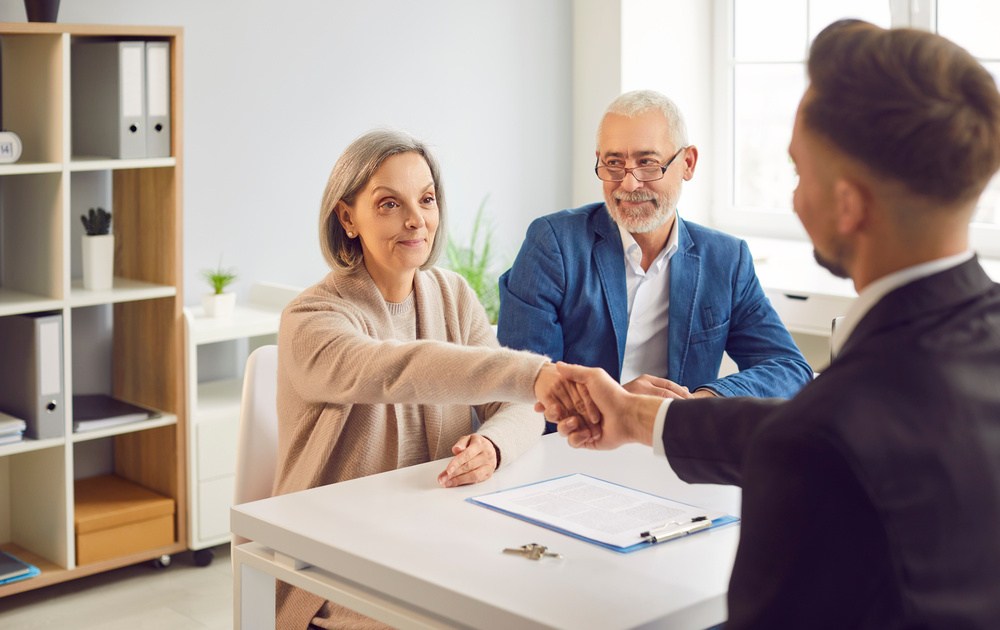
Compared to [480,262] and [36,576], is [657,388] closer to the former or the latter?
[36,576]

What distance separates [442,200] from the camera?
7.50 ft

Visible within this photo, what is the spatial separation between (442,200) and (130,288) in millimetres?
1487

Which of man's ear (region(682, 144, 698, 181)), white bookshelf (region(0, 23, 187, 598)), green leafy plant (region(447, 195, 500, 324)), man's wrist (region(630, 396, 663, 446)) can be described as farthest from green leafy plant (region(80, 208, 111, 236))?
man's wrist (region(630, 396, 663, 446))

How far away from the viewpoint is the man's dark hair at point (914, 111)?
1085 mm

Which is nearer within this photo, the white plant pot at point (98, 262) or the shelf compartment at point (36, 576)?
the shelf compartment at point (36, 576)

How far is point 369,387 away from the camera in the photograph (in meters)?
Result: 1.94

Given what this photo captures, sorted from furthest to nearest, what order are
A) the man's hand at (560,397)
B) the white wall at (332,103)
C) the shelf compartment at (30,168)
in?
the white wall at (332,103) → the shelf compartment at (30,168) → the man's hand at (560,397)

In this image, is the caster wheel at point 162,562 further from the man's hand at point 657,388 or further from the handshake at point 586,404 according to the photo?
the handshake at point 586,404

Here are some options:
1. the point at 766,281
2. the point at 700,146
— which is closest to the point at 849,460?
the point at 766,281

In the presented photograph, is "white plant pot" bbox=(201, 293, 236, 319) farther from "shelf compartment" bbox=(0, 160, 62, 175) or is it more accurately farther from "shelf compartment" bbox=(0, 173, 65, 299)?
"shelf compartment" bbox=(0, 160, 62, 175)

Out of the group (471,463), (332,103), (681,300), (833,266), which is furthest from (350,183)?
(332,103)

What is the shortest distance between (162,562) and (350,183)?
1824mm

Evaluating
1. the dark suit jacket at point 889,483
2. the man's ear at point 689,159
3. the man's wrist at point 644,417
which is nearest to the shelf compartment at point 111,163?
the man's ear at point 689,159

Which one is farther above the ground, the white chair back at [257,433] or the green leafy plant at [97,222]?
the green leafy plant at [97,222]
